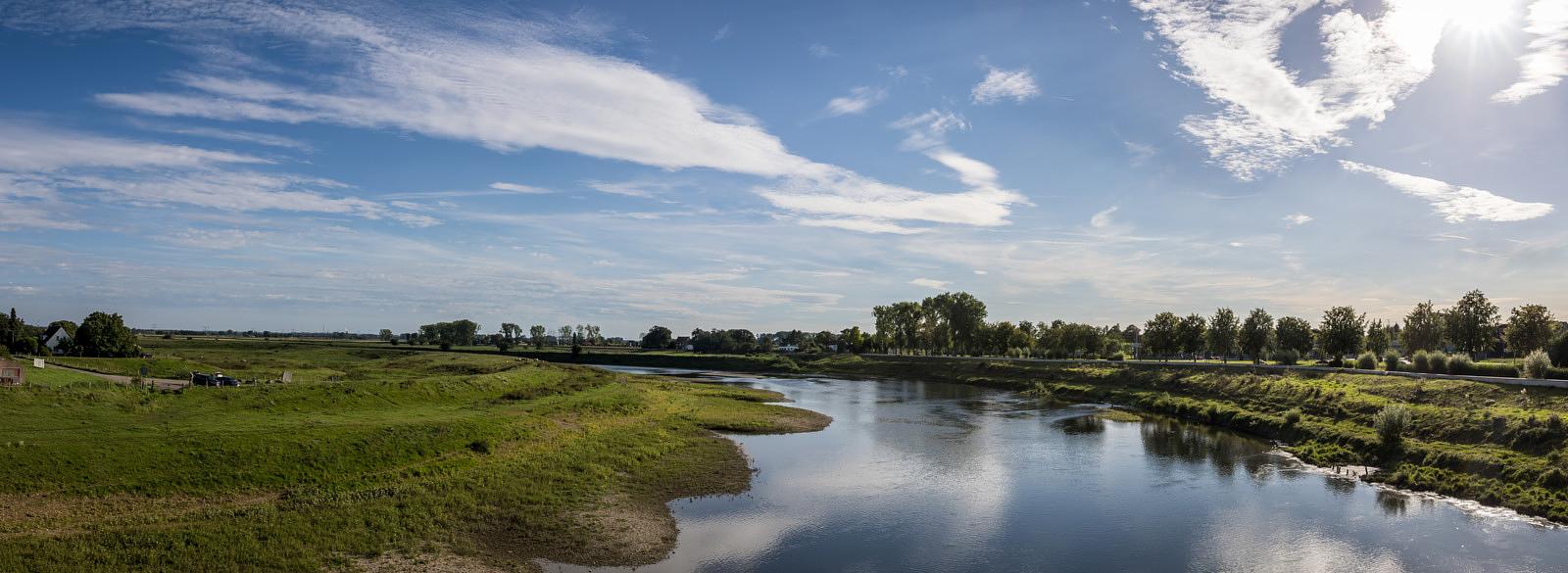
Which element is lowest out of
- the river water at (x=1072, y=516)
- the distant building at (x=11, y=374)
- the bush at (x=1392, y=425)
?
the river water at (x=1072, y=516)

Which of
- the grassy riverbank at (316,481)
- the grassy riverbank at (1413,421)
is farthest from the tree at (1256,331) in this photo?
the grassy riverbank at (316,481)

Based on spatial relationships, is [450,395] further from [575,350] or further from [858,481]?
[575,350]

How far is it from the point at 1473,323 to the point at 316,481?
107 metres

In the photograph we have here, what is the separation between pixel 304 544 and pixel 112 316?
228ft

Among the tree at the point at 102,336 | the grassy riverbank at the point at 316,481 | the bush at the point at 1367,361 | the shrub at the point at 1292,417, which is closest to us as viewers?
the grassy riverbank at the point at 316,481

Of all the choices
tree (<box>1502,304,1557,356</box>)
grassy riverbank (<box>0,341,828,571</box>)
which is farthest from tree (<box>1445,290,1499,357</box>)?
grassy riverbank (<box>0,341,828,571</box>)

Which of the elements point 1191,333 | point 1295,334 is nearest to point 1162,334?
point 1191,333

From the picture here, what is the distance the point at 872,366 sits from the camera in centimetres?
16012

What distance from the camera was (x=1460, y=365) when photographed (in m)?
63.6

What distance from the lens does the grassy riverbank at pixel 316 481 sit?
24031 mm

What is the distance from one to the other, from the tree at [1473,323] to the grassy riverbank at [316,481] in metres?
85.3

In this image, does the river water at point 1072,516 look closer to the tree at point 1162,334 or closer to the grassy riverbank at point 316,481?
the grassy riverbank at point 316,481

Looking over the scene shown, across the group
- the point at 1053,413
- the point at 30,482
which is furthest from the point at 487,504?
Answer: the point at 1053,413

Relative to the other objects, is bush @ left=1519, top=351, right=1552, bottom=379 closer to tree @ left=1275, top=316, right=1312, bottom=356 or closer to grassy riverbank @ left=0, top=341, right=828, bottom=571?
tree @ left=1275, top=316, right=1312, bottom=356
